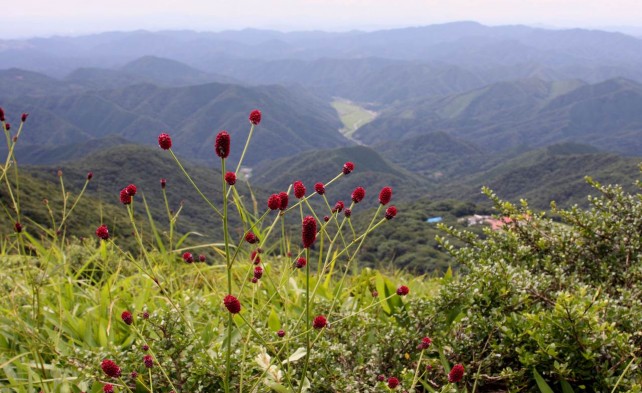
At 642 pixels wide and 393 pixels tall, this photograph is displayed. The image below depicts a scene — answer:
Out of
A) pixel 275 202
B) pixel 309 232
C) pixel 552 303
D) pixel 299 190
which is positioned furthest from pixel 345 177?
pixel 309 232

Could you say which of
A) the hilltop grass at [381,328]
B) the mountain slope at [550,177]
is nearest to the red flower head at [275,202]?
the hilltop grass at [381,328]

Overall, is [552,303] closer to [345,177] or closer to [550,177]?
[550,177]

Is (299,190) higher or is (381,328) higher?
(299,190)

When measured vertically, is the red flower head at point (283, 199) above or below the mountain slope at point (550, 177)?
above

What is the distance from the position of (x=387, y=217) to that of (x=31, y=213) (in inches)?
1708

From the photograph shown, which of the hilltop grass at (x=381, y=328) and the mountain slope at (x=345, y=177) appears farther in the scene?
the mountain slope at (x=345, y=177)

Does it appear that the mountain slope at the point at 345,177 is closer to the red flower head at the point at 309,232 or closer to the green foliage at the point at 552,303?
the green foliage at the point at 552,303

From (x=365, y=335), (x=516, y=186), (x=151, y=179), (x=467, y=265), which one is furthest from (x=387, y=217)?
(x=516, y=186)

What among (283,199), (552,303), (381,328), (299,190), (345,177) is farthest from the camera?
(345,177)

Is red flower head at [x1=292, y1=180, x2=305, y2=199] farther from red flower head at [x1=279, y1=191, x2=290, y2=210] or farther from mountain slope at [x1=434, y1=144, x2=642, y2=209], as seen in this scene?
mountain slope at [x1=434, y1=144, x2=642, y2=209]

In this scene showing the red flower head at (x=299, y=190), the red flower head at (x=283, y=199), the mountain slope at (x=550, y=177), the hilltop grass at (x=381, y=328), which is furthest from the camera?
the mountain slope at (x=550, y=177)

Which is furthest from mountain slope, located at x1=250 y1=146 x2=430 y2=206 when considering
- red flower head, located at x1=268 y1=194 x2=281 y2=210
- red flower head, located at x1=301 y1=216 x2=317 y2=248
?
red flower head, located at x1=301 y1=216 x2=317 y2=248

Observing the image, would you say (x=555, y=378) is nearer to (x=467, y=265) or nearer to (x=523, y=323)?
(x=523, y=323)

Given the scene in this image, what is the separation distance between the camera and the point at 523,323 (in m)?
2.18
